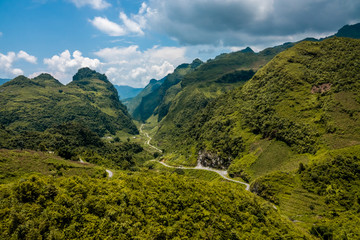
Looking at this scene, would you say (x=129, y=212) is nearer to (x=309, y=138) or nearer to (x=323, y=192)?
(x=323, y=192)

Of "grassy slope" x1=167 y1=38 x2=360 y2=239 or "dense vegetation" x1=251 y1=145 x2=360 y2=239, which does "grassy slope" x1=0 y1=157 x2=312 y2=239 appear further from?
"grassy slope" x1=167 y1=38 x2=360 y2=239

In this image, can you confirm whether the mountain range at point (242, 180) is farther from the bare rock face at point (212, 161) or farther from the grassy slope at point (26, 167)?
the bare rock face at point (212, 161)

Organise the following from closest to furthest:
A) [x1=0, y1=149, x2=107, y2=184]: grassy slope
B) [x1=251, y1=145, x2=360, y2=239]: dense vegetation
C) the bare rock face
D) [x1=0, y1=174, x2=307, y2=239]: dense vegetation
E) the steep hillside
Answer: [x1=0, y1=174, x2=307, y2=239]: dense vegetation, [x1=251, y1=145, x2=360, y2=239]: dense vegetation, [x1=0, y1=149, x2=107, y2=184]: grassy slope, the steep hillside, the bare rock face

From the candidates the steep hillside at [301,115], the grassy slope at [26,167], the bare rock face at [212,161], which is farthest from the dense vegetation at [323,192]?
the grassy slope at [26,167]

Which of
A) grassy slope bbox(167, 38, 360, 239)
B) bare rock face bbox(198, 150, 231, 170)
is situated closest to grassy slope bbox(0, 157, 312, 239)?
grassy slope bbox(167, 38, 360, 239)

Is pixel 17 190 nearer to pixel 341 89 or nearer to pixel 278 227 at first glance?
pixel 278 227
